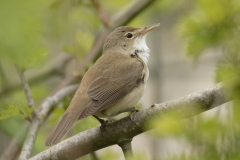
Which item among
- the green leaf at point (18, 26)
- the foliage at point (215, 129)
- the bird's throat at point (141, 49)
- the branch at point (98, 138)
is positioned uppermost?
the bird's throat at point (141, 49)

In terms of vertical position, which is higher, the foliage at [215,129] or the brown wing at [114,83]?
the brown wing at [114,83]

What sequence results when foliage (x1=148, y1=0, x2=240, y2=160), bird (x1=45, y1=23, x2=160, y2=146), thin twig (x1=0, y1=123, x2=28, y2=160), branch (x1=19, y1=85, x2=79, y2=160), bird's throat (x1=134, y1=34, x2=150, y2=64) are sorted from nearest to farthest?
foliage (x1=148, y1=0, x2=240, y2=160)
branch (x1=19, y1=85, x2=79, y2=160)
bird (x1=45, y1=23, x2=160, y2=146)
thin twig (x1=0, y1=123, x2=28, y2=160)
bird's throat (x1=134, y1=34, x2=150, y2=64)

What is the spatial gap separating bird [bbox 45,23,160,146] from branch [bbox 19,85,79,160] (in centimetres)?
12

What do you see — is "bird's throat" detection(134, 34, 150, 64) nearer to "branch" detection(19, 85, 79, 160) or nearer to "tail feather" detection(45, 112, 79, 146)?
"branch" detection(19, 85, 79, 160)

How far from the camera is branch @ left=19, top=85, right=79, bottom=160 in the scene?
277 centimetres

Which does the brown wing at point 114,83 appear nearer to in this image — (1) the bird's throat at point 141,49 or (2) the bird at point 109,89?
(2) the bird at point 109,89

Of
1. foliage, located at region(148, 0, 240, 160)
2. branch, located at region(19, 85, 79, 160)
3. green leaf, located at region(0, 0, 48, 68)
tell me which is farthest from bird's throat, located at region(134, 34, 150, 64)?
green leaf, located at region(0, 0, 48, 68)

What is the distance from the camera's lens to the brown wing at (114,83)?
10.5 feet

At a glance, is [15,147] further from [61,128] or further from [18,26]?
[18,26]

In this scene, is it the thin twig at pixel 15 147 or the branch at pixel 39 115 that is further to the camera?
the thin twig at pixel 15 147

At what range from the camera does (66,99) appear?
3.84 m

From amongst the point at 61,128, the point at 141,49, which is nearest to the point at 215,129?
the point at 61,128

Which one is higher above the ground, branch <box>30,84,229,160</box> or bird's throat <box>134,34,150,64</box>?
bird's throat <box>134,34,150,64</box>

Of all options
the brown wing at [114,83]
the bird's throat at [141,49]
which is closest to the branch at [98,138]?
the brown wing at [114,83]
